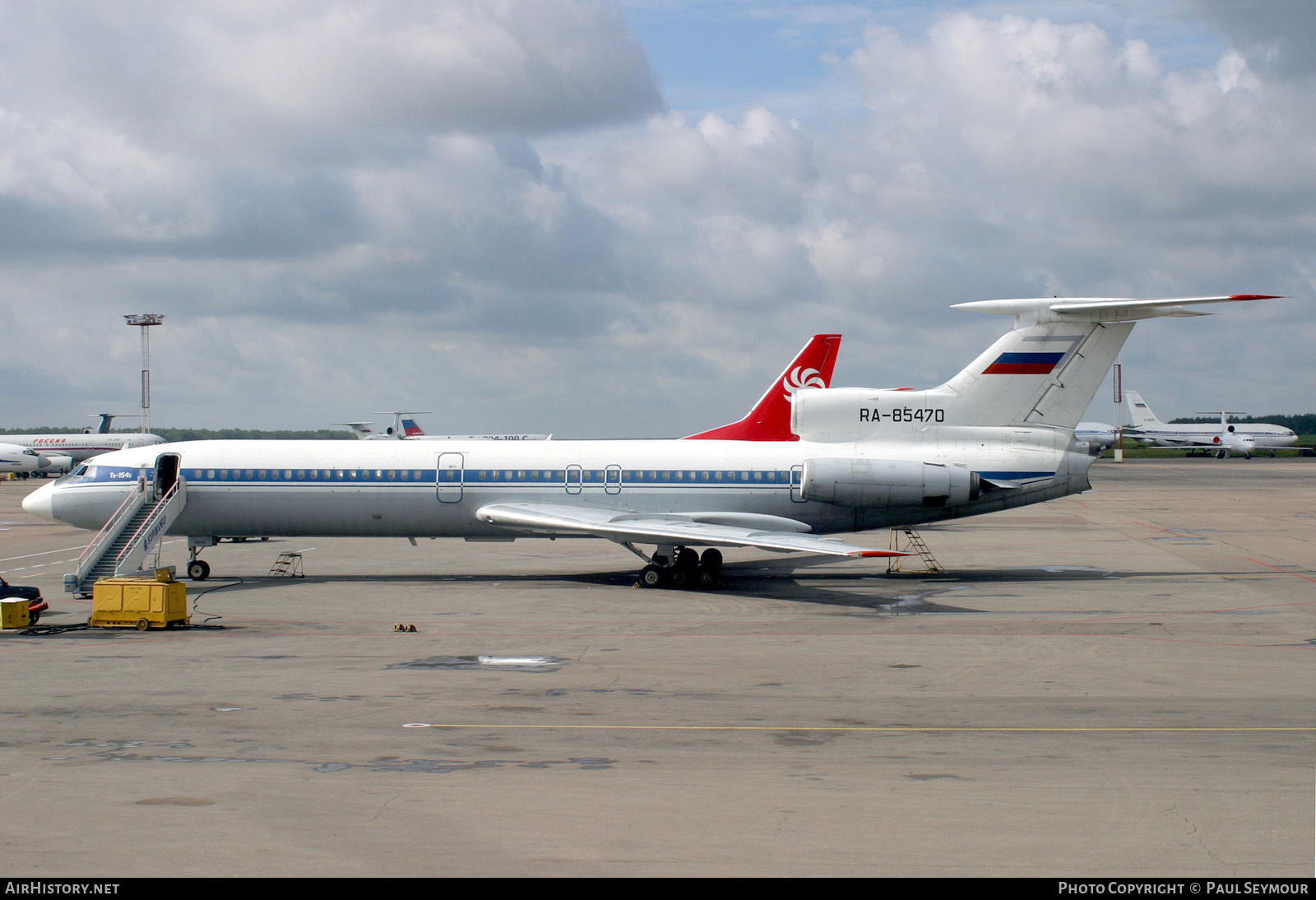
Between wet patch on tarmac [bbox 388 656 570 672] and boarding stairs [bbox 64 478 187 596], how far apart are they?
10.4m

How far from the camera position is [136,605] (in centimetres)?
2019

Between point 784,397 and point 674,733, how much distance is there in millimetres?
25978

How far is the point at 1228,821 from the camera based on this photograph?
366 inches

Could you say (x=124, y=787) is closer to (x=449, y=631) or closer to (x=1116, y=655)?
(x=449, y=631)

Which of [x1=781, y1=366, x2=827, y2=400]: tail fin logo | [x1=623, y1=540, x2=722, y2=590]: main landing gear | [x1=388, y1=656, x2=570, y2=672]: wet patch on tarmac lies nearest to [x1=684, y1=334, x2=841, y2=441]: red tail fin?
[x1=781, y1=366, x2=827, y2=400]: tail fin logo

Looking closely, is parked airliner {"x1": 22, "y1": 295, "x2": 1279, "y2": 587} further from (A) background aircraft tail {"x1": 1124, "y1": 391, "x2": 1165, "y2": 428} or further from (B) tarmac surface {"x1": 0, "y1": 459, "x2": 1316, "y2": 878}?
(A) background aircraft tail {"x1": 1124, "y1": 391, "x2": 1165, "y2": 428}

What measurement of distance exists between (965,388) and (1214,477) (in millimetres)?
62591

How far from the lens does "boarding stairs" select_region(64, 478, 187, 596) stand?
2406 centimetres

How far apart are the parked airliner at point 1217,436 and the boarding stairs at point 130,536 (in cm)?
12019

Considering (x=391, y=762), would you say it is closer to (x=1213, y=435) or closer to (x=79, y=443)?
(x=79, y=443)

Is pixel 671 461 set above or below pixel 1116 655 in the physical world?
above

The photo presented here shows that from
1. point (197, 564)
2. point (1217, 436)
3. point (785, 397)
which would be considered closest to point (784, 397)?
point (785, 397)
